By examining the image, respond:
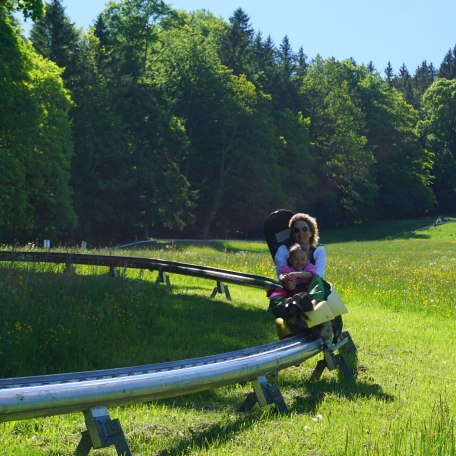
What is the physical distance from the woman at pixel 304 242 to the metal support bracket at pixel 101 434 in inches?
171

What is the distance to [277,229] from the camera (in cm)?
997

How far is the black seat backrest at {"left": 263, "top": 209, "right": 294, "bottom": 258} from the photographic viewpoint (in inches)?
391

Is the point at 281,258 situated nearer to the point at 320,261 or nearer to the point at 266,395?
the point at 320,261

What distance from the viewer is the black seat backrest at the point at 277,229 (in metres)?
9.92

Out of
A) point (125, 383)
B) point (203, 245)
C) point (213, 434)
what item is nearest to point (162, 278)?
point (213, 434)

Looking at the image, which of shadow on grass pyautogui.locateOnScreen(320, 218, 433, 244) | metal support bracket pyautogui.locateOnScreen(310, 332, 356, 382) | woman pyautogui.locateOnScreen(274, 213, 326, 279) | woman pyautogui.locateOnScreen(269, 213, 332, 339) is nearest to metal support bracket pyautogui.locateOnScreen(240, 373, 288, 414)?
metal support bracket pyautogui.locateOnScreen(310, 332, 356, 382)

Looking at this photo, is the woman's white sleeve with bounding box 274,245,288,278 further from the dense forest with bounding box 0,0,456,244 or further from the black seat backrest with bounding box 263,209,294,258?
the dense forest with bounding box 0,0,456,244

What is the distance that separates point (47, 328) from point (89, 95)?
5165cm

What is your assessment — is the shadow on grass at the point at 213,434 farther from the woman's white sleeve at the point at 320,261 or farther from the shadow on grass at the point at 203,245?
the shadow on grass at the point at 203,245

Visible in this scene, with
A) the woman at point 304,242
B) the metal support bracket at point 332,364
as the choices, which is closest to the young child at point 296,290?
the woman at point 304,242

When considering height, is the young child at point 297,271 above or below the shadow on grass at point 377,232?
above

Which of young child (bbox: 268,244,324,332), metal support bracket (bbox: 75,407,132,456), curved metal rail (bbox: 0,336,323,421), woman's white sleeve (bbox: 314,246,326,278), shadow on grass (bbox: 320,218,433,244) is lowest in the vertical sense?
shadow on grass (bbox: 320,218,433,244)

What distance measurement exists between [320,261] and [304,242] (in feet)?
1.21

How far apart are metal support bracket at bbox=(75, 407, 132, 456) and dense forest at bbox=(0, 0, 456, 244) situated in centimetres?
1834
